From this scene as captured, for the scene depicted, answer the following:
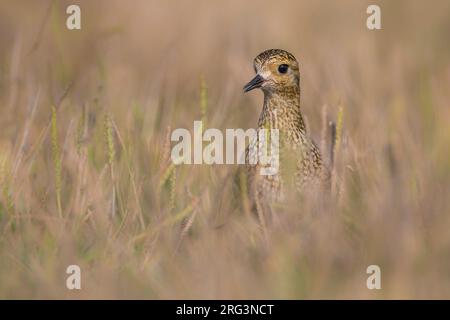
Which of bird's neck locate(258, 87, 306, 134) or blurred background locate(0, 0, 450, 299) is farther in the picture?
bird's neck locate(258, 87, 306, 134)

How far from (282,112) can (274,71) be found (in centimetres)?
23

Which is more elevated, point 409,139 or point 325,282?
point 409,139

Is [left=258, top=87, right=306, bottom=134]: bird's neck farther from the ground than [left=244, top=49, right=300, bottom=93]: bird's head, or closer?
closer

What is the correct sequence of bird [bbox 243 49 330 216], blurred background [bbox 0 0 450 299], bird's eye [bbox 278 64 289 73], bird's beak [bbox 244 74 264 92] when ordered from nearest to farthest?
blurred background [bbox 0 0 450 299], bird [bbox 243 49 330 216], bird's beak [bbox 244 74 264 92], bird's eye [bbox 278 64 289 73]

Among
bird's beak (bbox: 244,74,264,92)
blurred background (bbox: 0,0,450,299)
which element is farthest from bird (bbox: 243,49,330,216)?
blurred background (bbox: 0,0,450,299)

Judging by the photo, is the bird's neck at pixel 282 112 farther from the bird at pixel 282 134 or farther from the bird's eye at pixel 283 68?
the bird's eye at pixel 283 68

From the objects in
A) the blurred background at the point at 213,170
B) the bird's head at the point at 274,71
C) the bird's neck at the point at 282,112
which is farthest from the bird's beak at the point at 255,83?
the blurred background at the point at 213,170

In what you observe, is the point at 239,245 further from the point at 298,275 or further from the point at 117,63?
the point at 117,63

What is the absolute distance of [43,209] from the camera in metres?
5.09

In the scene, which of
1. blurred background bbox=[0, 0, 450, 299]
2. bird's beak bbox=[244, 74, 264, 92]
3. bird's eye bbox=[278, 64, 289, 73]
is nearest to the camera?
blurred background bbox=[0, 0, 450, 299]

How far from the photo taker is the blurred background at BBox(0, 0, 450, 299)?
13.8 ft

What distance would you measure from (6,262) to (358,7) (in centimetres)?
576

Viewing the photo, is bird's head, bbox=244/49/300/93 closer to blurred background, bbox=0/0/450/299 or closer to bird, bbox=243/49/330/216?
bird, bbox=243/49/330/216

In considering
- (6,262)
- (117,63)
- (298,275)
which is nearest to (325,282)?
(298,275)
